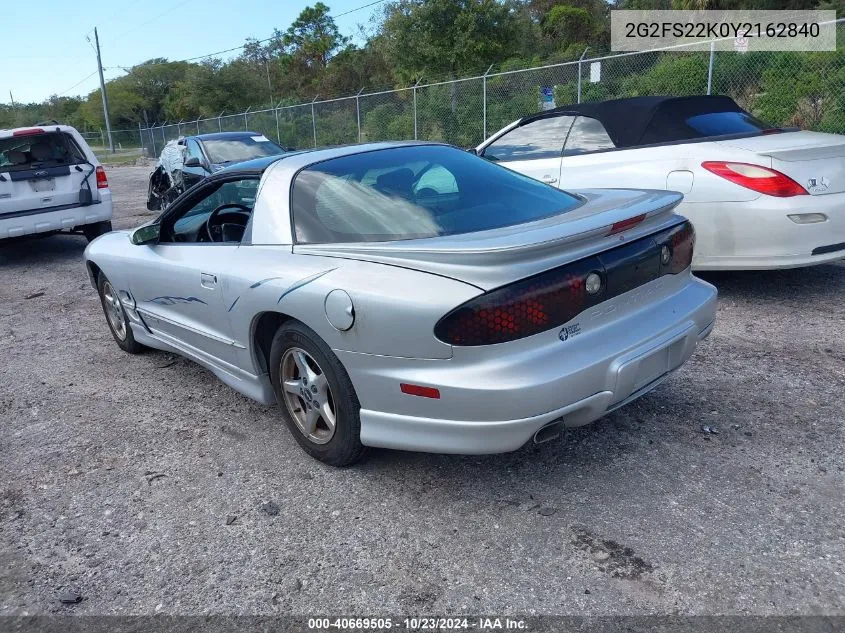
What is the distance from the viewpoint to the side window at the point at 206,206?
148 inches

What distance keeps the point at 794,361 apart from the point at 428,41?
2231 cm

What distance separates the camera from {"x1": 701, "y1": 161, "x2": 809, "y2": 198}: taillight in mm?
4828

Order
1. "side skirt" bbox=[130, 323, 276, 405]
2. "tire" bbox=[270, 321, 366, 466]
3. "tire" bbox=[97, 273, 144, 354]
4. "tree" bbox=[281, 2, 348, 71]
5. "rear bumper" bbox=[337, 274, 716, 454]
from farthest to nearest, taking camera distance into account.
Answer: "tree" bbox=[281, 2, 348, 71] → "tire" bbox=[97, 273, 144, 354] → "side skirt" bbox=[130, 323, 276, 405] → "tire" bbox=[270, 321, 366, 466] → "rear bumper" bbox=[337, 274, 716, 454]

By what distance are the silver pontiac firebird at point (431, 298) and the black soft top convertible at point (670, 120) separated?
2.16 metres

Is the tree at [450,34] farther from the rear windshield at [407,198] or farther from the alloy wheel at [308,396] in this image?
the alloy wheel at [308,396]

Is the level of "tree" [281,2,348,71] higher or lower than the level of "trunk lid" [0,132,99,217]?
higher

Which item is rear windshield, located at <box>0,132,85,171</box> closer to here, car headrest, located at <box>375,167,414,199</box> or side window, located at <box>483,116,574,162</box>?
side window, located at <box>483,116,574,162</box>

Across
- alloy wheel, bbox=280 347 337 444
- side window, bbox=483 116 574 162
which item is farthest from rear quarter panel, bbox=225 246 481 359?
side window, bbox=483 116 574 162

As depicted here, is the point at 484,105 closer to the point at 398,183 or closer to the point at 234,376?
the point at 398,183

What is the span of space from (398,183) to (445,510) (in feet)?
4.95

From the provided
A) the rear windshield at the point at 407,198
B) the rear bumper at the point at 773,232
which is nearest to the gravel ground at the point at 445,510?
the rear bumper at the point at 773,232

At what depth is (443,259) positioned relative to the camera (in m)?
2.61

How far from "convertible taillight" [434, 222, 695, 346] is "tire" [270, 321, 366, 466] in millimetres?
611

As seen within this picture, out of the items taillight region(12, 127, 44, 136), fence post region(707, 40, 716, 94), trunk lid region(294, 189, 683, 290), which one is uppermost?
fence post region(707, 40, 716, 94)
